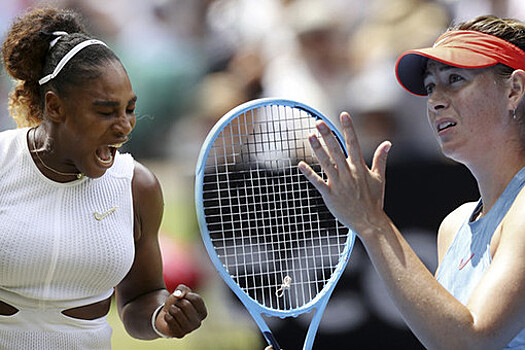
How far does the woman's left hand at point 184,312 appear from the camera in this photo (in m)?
1.59

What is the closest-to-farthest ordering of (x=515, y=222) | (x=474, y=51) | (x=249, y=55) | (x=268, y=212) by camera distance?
(x=515, y=222) → (x=474, y=51) → (x=268, y=212) → (x=249, y=55)

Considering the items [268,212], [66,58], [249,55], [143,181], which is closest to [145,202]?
[143,181]

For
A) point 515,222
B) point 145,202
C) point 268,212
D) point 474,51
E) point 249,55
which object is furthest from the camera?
point 249,55

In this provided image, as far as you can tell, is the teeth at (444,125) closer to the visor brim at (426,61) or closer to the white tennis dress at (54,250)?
the visor brim at (426,61)

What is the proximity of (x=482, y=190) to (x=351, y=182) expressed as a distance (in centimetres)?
39

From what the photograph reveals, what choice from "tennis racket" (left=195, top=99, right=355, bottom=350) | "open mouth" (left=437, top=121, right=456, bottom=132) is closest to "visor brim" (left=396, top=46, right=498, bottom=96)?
"open mouth" (left=437, top=121, right=456, bottom=132)

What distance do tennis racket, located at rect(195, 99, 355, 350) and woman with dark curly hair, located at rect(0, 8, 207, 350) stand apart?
0.74ft

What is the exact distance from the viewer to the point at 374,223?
1.41m

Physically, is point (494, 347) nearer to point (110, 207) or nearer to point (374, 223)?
point (374, 223)

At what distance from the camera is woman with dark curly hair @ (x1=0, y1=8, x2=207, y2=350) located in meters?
1.63

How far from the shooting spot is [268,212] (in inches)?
94.0

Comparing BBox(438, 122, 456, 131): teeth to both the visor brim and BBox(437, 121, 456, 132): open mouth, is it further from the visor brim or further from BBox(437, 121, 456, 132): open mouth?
the visor brim

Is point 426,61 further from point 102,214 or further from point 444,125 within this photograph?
point 102,214

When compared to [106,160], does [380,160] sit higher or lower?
lower
